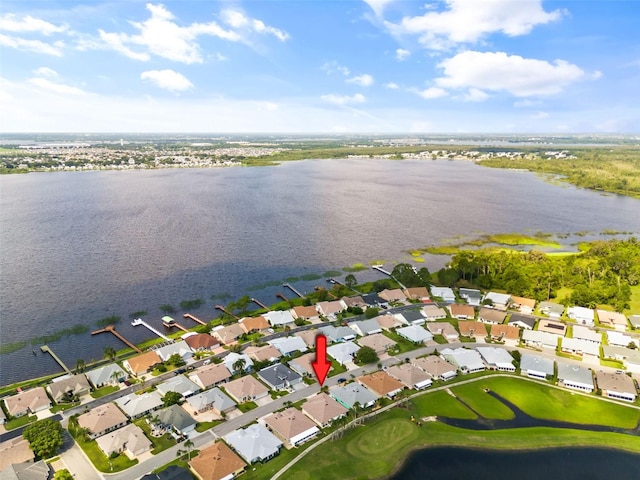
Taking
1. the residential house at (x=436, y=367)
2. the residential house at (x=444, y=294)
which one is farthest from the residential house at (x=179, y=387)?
the residential house at (x=444, y=294)

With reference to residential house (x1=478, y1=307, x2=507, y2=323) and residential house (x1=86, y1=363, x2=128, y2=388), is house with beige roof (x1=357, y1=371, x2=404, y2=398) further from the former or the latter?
residential house (x1=86, y1=363, x2=128, y2=388)

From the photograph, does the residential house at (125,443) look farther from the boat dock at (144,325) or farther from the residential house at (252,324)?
the residential house at (252,324)

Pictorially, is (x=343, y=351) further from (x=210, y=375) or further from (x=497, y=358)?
(x=497, y=358)

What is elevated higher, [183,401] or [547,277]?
[547,277]

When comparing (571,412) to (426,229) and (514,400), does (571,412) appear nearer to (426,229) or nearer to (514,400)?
(514,400)

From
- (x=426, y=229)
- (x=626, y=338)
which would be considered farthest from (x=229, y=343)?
(x=426, y=229)

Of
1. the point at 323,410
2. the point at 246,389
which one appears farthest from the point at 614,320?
the point at 246,389
